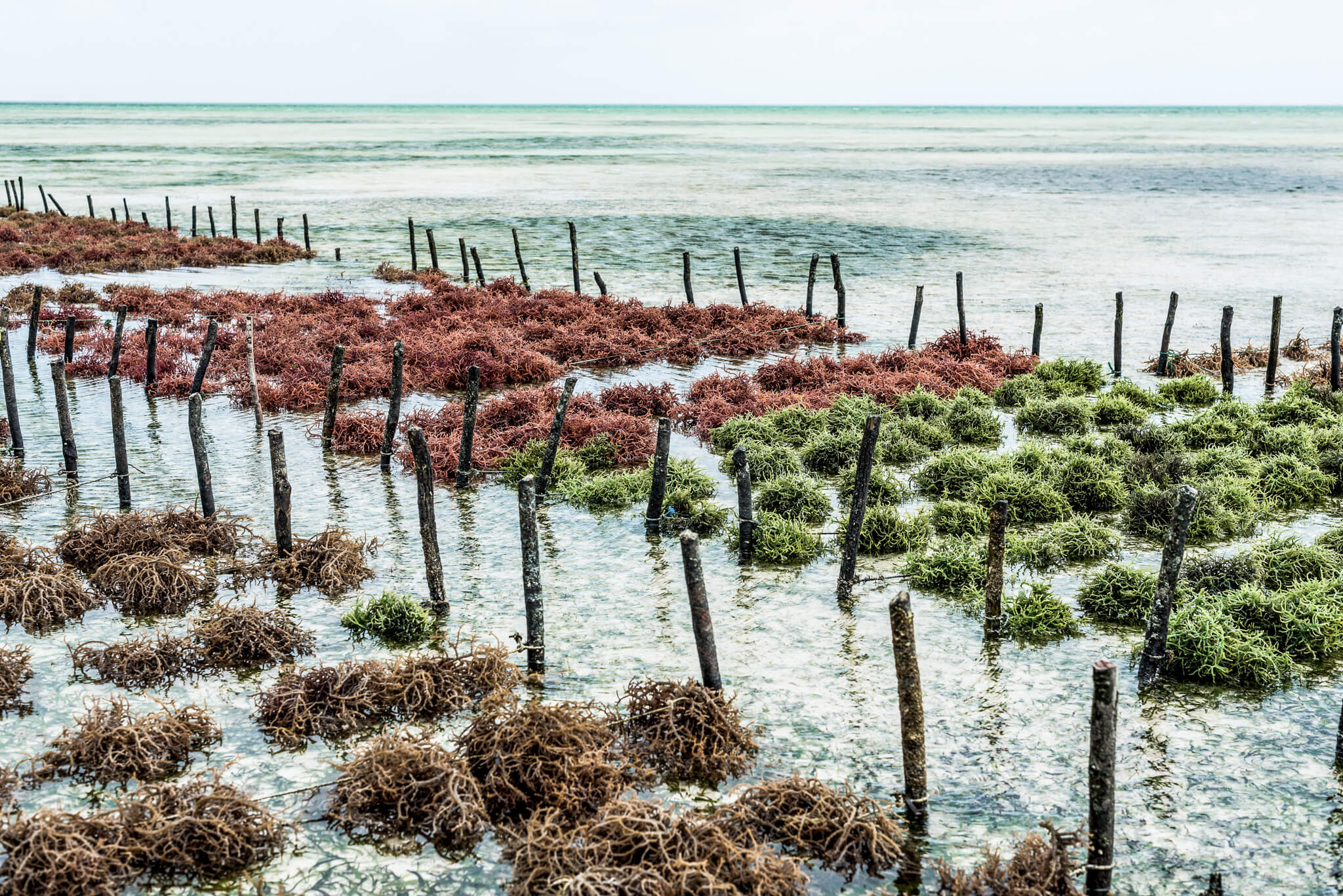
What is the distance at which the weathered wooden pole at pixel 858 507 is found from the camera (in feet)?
40.7

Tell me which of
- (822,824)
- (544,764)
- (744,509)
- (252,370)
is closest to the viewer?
(822,824)

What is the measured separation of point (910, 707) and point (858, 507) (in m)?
4.36

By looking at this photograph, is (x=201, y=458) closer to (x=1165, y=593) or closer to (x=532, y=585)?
(x=532, y=585)

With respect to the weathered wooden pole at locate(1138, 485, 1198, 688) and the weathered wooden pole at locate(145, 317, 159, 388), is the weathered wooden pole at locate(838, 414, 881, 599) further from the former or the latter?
the weathered wooden pole at locate(145, 317, 159, 388)

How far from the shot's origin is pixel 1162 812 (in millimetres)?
8672

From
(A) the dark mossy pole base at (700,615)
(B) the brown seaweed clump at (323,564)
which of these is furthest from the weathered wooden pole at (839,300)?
(A) the dark mossy pole base at (700,615)

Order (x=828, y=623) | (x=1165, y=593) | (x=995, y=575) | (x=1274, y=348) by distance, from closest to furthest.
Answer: (x=1165, y=593)
(x=995, y=575)
(x=828, y=623)
(x=1274, y=348)

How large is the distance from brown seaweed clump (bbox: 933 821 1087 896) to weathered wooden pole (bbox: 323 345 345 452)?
48.4ft

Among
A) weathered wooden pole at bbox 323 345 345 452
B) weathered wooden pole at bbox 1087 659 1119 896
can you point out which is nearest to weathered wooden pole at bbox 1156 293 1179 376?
weathered wooden pole at bbox 323 345 345 452

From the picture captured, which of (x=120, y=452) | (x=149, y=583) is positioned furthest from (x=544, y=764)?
(x=120, y=452)

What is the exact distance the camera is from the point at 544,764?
867 cm

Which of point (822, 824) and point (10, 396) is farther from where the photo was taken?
point (10, 396)

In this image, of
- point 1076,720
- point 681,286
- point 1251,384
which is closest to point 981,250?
point 681,286

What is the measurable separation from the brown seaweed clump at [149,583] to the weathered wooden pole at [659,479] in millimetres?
5941
